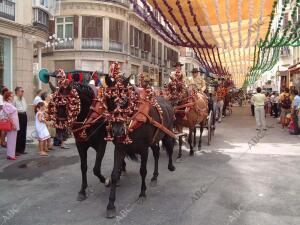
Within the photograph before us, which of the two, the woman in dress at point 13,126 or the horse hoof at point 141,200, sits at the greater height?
the woman in dress at point 13,126

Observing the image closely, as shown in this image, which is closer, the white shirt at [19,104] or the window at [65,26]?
the white shirt at [19,104]

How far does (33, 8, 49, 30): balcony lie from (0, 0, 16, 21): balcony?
4.83 ft

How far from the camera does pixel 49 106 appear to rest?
530 cm

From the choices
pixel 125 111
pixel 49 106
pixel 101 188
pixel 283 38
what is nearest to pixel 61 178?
pixel 101 188

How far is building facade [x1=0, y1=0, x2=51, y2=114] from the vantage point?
16922 mm

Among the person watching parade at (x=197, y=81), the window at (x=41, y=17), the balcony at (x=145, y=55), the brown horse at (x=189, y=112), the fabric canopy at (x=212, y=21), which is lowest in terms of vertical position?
the brown horse at (x=189, y=112)

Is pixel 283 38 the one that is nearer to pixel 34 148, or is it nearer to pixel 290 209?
pixel 290 209

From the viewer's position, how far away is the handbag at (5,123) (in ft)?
30.3

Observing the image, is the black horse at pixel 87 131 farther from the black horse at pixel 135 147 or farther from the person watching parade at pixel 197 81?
the person watching parade at pixel 197 81

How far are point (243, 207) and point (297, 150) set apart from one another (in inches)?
223

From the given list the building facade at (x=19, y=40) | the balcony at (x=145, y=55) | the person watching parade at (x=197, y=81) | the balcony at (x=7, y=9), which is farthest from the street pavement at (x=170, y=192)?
the balcony at (x=145, y=55)

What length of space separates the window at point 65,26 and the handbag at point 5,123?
20.5 m

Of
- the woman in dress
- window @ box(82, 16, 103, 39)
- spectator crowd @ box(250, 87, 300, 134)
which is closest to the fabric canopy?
the woman in dress

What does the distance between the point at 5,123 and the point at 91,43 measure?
20.3 metres
